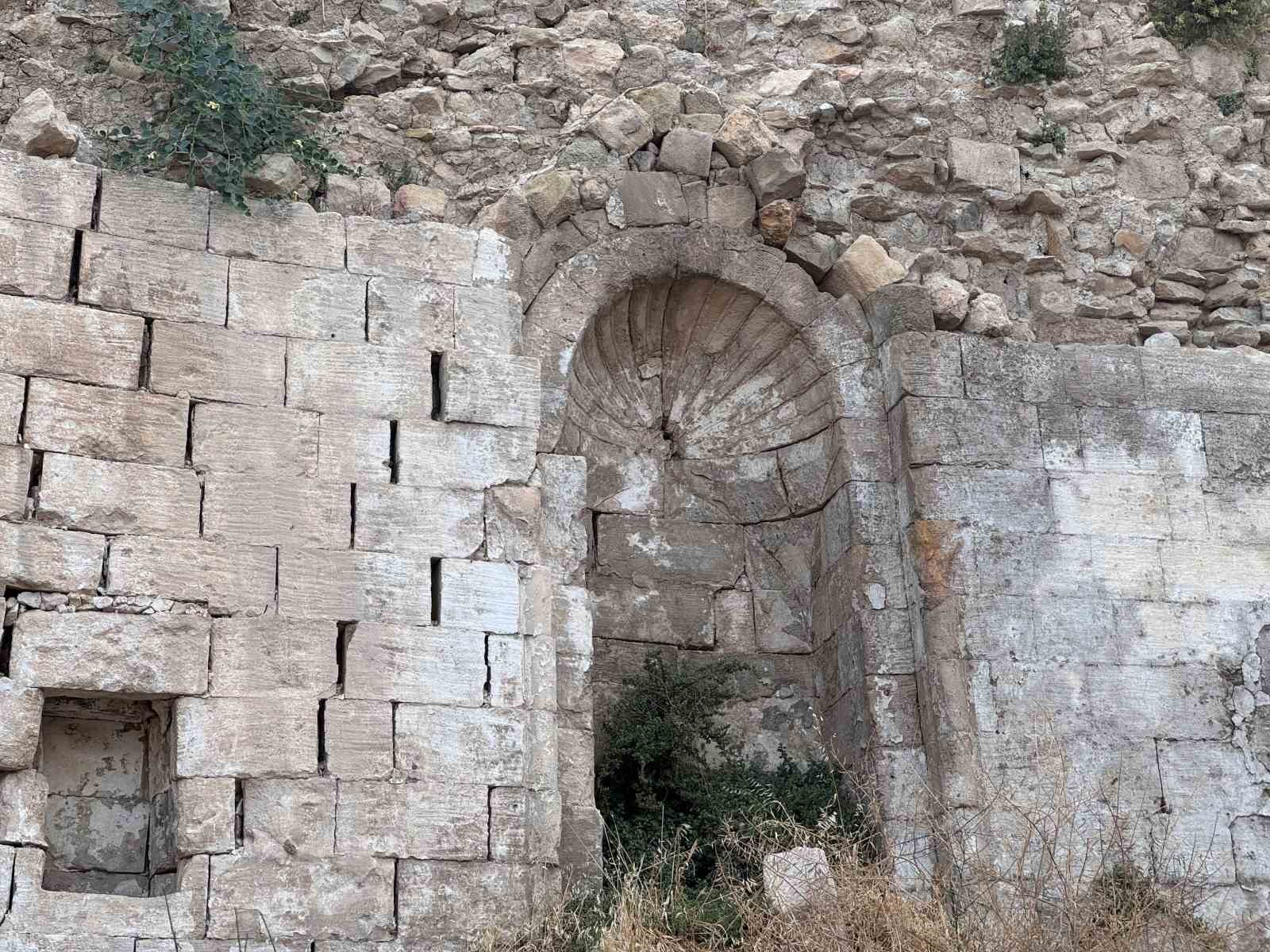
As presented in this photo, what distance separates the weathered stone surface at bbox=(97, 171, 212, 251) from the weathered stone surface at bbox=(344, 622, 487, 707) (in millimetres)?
2011

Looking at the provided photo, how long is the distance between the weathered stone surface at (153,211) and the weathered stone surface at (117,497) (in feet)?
3.75

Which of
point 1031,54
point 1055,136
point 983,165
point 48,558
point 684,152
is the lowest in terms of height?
point 48,558


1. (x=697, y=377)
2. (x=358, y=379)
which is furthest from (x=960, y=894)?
(x=358, y=379)

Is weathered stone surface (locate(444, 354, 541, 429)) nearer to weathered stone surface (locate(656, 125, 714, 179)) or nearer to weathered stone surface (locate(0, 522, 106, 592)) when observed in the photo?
weathered stone surface (locate(656, 125, 714, 179))

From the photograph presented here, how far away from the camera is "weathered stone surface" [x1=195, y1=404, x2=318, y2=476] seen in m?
7.41

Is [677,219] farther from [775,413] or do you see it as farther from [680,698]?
[680,698]

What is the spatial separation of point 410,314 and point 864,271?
7.97 ft

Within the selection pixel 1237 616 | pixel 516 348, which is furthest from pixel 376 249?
pixel 1237 616

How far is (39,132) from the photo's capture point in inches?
303

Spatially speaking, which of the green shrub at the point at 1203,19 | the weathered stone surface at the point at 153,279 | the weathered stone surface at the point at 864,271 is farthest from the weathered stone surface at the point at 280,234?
the green shrub at the point at 1203,19

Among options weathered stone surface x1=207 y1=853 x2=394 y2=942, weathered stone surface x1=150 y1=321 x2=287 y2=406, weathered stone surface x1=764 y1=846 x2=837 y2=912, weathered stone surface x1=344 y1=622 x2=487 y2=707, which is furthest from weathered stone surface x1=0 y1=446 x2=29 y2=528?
weathered stone surface x1=764 y1=846 x2=837 y2=912

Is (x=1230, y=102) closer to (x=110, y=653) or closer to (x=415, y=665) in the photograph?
(x=415, y=665)

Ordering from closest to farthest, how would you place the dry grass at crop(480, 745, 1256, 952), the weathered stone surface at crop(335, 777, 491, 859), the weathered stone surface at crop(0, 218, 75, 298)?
the dry grass at crop(480, 745, 1256, 952) → the weathered stone surface at crop(335, 777, 491, 859) → the weathered stone surface at crop(0, 218, 75, 298)

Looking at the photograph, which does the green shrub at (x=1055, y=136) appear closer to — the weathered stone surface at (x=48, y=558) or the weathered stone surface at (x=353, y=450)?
the weathered stone surface at (x=353, y=450)
